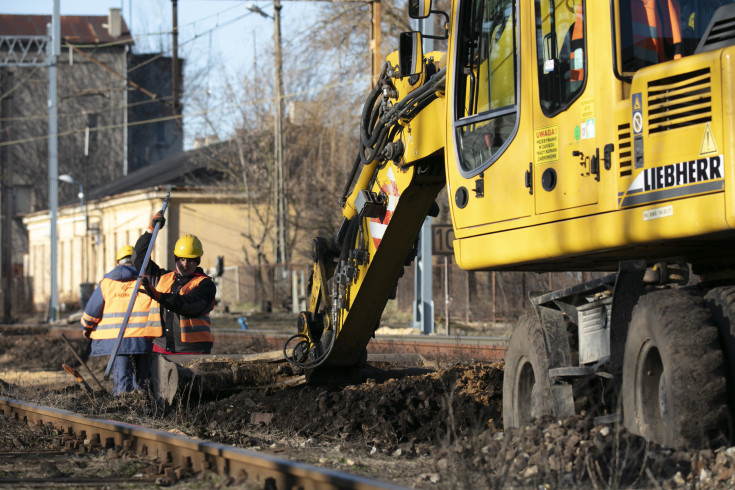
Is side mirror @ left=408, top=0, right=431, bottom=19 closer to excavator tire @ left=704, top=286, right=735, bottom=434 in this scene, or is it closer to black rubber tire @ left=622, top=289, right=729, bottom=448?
black rubber tire @ left=622, top=289, right=729, bottom=448

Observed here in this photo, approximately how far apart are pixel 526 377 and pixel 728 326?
91.3 inches

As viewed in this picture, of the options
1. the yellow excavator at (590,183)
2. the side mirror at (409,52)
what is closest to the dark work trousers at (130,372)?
the yellow excavator at (590,183)

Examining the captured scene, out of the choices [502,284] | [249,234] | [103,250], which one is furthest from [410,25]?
[103,250]

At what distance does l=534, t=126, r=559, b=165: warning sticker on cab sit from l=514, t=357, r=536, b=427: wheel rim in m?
1.65

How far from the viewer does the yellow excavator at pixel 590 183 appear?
5281 millimetres

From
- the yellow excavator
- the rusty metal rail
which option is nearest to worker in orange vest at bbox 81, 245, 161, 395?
the rusty metal rail

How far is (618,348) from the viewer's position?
6086 mm

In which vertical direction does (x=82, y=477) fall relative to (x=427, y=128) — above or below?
below

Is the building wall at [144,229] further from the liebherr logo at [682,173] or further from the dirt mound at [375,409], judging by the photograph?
the liebherr logo at [682,173]

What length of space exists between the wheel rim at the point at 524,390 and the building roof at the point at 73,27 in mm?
60788

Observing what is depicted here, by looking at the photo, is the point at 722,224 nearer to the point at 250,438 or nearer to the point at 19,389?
the point at 250,438

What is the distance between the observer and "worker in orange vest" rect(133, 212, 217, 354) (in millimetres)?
10336

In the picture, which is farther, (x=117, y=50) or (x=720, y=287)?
(x=117, y=50)

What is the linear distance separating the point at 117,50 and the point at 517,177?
Result: 2482 inches
